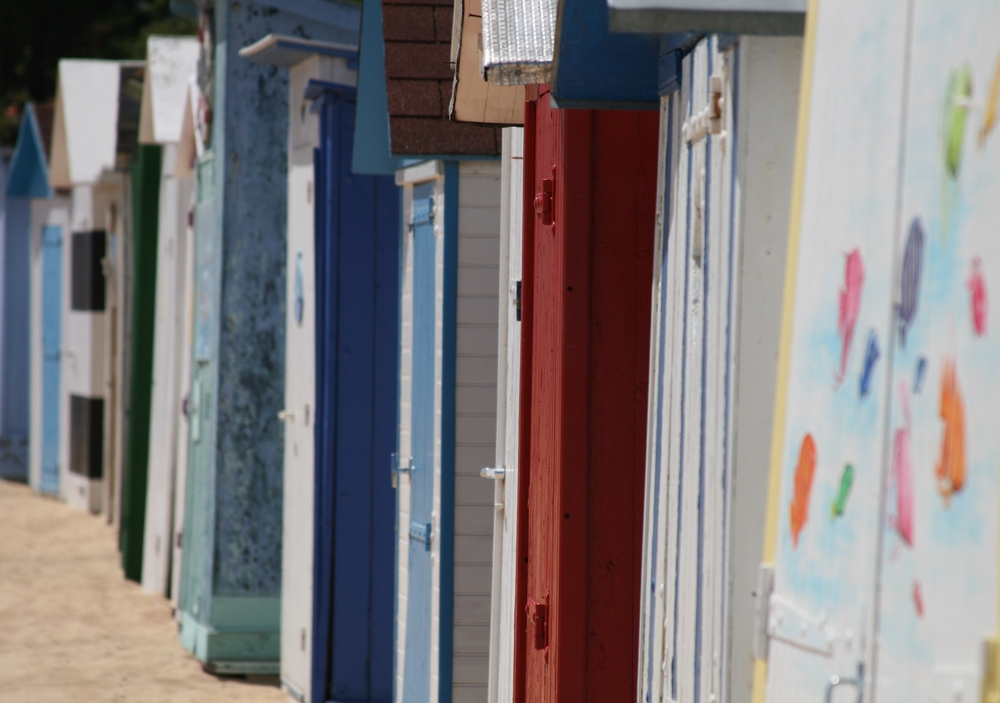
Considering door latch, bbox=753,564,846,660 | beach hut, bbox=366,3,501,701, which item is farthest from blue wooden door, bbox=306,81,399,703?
door latch, bbox=753,564,846,660

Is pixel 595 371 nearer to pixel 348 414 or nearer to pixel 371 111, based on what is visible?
pixel 371 111

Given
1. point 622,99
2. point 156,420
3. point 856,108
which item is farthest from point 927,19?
point 156,420

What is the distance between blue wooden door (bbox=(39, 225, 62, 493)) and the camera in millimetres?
14555

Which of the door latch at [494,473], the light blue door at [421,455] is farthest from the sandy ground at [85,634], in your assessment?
the door latch at [494,473]

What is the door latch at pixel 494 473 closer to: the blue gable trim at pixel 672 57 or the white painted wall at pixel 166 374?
the blue gable trim at pixel 672 57

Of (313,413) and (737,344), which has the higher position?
(737,344)

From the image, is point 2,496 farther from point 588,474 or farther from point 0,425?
point 588,474

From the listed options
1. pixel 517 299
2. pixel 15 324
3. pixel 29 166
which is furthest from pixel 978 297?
pixel 15 324

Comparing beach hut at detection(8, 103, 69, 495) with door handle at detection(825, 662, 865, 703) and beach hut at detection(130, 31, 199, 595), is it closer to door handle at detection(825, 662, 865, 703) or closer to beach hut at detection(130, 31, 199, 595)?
beach hut at detection(130, 31, 199, 595)

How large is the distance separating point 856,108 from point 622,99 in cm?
148

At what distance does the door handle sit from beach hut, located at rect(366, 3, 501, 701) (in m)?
3.18

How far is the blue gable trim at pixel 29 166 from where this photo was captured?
50.2 ft

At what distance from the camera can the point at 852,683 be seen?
197cm

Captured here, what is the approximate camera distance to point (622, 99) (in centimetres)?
350
